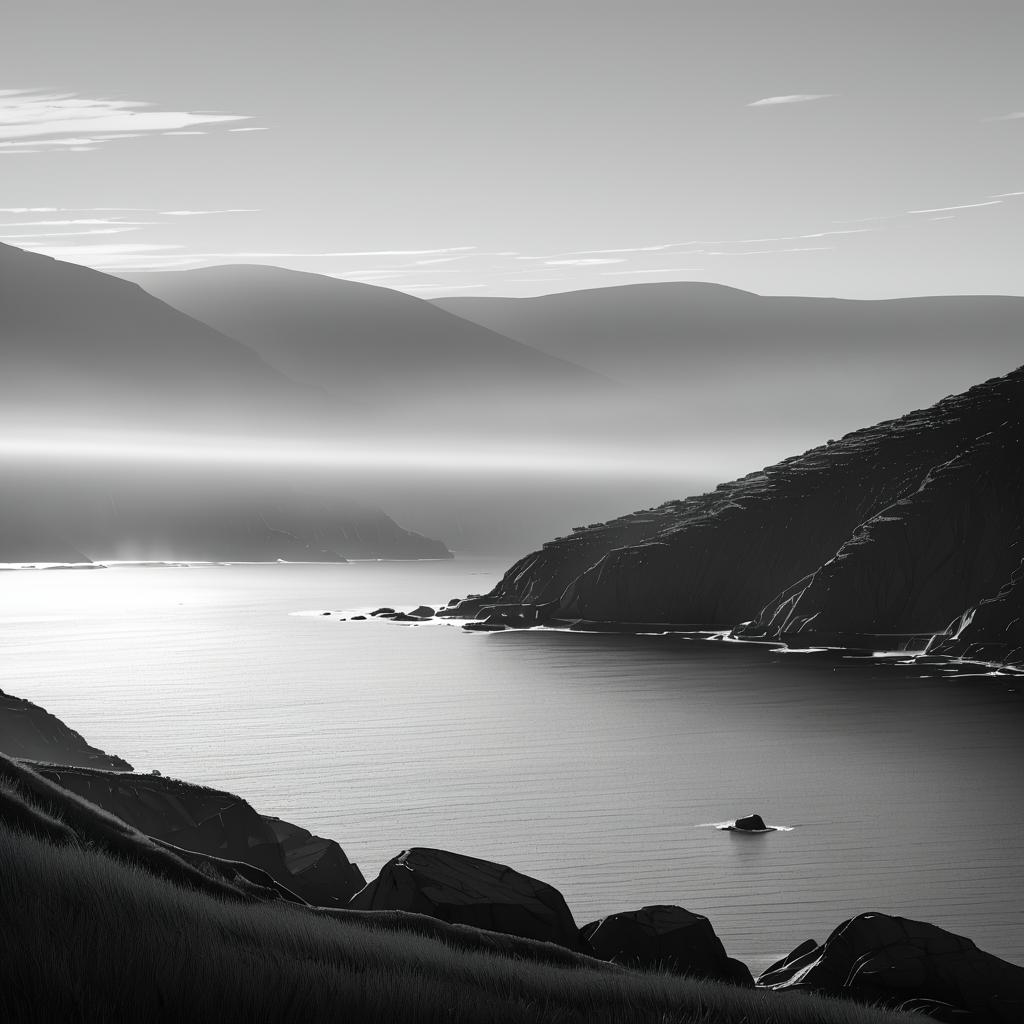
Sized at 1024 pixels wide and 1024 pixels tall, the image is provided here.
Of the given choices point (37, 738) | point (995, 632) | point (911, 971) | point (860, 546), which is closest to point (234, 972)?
point (911, 971)

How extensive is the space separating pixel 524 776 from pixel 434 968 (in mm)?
62107

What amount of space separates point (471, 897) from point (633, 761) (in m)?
51.9

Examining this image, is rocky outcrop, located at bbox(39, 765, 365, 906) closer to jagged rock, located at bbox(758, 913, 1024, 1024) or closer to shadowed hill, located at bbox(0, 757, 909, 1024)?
jagged rock, located at bbox(758, 913, 1024, 1024)

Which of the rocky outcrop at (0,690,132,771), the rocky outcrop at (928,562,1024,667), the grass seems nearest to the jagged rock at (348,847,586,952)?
the grass

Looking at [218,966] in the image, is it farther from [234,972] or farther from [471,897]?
[471,897]

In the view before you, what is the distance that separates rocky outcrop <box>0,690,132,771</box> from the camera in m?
53.9

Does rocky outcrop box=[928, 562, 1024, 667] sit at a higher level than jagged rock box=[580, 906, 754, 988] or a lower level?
higher

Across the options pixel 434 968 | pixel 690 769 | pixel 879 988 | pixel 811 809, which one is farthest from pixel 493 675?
pixel 434 968

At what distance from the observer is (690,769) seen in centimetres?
8025

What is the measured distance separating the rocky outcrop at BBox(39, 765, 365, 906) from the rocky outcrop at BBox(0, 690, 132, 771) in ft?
46.7

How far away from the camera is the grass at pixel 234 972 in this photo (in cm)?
1195

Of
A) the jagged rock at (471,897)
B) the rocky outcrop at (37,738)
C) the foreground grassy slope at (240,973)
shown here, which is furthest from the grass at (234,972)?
the rocky outcrop at (37,738)

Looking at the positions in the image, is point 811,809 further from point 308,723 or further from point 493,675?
point 493,675

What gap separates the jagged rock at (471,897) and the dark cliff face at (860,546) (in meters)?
120
